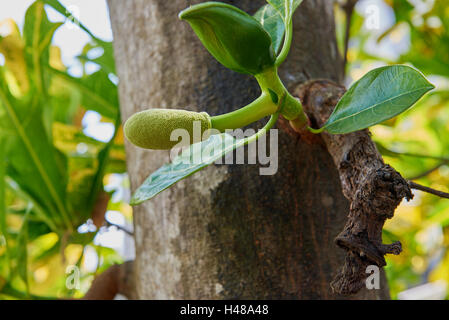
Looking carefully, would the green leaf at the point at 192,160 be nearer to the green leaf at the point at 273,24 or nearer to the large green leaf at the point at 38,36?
the green leaf at the point at 273,24

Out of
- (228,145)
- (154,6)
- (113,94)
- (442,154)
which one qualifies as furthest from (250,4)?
(442,154)

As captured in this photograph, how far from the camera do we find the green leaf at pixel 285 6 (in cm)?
33

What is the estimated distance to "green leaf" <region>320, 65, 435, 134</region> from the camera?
0.30 m

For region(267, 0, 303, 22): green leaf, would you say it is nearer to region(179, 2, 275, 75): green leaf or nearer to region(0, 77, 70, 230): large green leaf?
region(179, 2, 275, 75): green leaf

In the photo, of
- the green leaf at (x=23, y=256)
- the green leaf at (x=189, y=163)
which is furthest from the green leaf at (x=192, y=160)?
the green leaf at (x=23, y=256)

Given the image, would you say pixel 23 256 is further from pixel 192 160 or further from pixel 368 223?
pixel 368 223

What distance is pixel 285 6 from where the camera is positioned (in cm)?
34

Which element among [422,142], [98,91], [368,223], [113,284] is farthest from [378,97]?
[422,142]

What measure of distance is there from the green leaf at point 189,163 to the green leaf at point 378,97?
3.1 inches

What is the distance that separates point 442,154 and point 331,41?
656mm

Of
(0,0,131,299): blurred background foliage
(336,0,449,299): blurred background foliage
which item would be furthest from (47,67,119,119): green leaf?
(336,0,449,299): blurred background foliage

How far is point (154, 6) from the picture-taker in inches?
19.9
